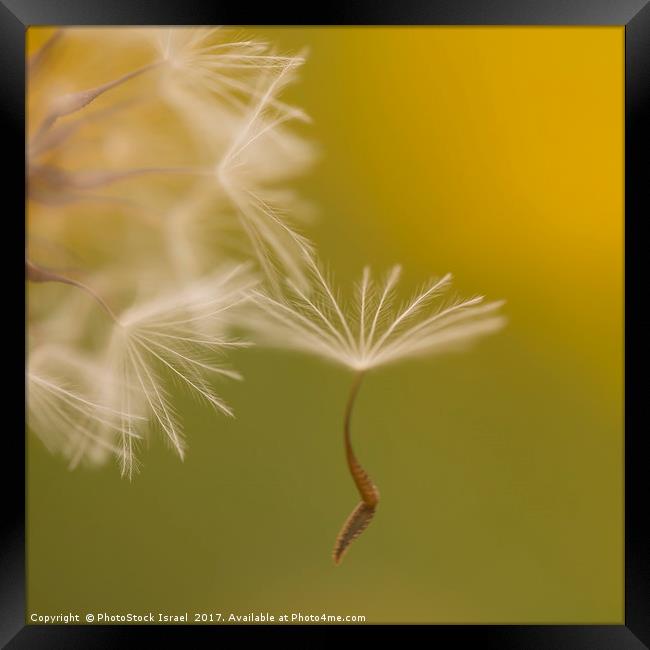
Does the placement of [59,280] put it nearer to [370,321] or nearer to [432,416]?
[370,321]

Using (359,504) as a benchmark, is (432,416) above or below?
above

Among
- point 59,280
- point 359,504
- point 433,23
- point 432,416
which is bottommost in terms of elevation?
point 359,504

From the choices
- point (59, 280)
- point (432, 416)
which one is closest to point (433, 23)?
point (432, 416)

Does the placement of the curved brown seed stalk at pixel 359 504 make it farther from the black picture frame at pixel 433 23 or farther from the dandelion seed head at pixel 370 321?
the black picture frame at pixel 433 23

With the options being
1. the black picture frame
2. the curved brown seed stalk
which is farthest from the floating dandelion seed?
the black picture frame

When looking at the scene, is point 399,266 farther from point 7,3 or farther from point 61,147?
point 7,3

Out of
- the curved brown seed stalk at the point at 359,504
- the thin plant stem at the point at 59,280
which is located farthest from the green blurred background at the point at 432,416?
the thin plant stem at the point at 59,280

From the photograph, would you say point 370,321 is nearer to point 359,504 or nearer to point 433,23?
point 359,504
